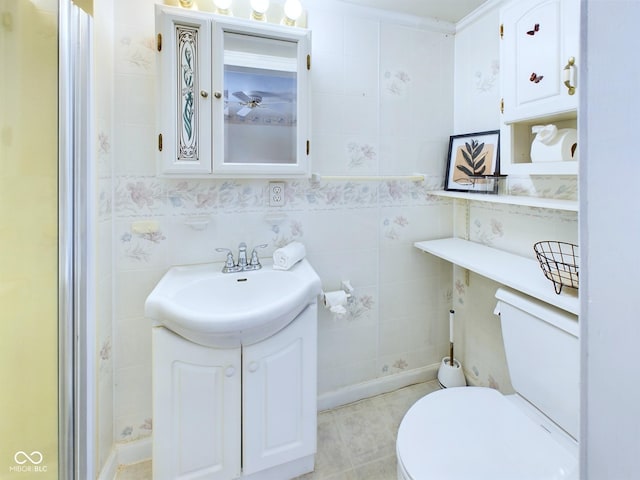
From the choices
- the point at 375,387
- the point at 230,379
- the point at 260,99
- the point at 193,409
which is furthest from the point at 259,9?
the point at 375,387

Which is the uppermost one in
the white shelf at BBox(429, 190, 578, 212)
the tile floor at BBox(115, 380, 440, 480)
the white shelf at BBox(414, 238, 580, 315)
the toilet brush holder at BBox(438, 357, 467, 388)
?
the white shelf at BBox(429, 190, 578, 212)

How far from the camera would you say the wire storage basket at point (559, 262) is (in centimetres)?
102

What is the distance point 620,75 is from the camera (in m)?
0.28

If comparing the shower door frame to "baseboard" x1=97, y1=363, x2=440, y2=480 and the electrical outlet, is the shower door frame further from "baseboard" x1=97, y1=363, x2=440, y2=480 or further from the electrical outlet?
the electrical outlet

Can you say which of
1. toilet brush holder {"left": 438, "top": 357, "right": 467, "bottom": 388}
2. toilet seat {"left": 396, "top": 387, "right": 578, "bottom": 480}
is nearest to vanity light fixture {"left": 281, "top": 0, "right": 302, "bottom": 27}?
toilet seat {"left": 396, "top": 387, "right": 578, "bottom": 480}

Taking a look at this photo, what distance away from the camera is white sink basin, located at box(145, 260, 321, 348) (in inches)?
39.4

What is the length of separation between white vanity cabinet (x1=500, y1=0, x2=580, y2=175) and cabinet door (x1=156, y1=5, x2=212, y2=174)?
115 cm

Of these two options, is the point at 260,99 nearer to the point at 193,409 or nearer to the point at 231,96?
the point at 231,96

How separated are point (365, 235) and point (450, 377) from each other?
0.92 m

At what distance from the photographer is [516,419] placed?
3.44 ft

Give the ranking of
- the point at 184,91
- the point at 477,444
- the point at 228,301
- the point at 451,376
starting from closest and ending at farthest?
the point at 477,444 → the point at 184,91 → the point at 228,301 → the point at 451,376

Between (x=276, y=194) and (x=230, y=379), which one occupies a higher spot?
(x=276, y=194)

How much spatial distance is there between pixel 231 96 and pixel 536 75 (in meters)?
1.12

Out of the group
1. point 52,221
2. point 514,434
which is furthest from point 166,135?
point 514,434
